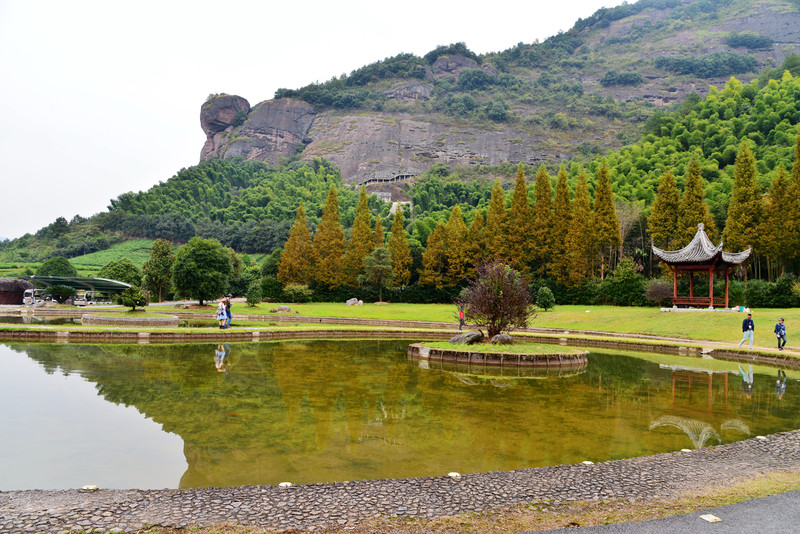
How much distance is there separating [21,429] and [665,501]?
8118 mm

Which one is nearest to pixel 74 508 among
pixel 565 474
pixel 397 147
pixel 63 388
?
pixel 565 474

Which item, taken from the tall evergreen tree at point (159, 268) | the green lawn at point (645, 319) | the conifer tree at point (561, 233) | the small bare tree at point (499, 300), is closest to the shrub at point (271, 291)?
the green lawn at point (645, 319)

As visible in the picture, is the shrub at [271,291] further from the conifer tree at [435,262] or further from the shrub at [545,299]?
the shrub at [545,299]

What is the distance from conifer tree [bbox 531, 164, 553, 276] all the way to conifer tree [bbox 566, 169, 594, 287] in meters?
1.99

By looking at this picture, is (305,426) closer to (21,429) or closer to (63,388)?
(21,429)

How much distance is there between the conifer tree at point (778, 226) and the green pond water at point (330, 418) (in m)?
22.7

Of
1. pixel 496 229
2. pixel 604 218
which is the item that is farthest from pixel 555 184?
pixel 604 218

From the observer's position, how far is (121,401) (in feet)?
29.6

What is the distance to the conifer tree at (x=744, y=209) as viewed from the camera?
33188 millimetres

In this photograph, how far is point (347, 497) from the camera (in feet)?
15.3

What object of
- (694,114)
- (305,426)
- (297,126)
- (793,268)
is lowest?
(305,426)

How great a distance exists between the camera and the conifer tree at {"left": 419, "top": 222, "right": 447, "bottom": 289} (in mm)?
45406

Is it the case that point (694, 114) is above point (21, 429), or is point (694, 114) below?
above

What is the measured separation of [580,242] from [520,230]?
5173mm
